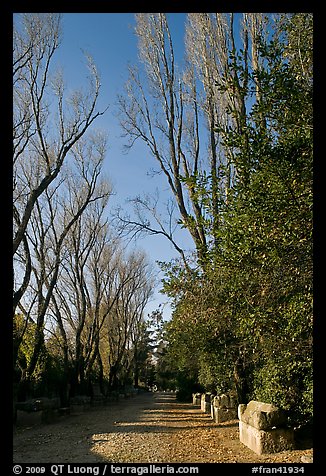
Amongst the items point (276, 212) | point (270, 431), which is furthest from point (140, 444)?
point (276, 212)

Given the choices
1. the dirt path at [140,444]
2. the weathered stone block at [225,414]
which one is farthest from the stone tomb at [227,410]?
the dirt path at [140,444]

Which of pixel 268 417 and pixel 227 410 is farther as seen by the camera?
pixel 227 410

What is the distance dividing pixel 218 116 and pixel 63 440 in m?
8.52

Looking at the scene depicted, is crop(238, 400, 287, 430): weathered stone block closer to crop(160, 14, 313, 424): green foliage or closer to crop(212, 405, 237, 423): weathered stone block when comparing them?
crop(160, 14, 313, 424): green foliage

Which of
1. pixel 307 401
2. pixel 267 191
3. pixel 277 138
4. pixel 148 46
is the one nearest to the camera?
pixel 267 191

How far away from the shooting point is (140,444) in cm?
830

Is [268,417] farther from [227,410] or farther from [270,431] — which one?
[227,410]

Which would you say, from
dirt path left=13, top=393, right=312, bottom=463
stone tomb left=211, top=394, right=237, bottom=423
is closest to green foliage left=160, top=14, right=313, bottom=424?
dirt path left=13, top=393, right=312, bottom=463

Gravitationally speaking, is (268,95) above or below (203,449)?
above

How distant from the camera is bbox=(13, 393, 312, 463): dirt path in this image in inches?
263
